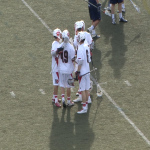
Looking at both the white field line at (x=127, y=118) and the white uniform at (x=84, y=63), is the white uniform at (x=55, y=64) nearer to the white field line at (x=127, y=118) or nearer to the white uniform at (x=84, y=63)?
the white uniform at (x=84, y=63)

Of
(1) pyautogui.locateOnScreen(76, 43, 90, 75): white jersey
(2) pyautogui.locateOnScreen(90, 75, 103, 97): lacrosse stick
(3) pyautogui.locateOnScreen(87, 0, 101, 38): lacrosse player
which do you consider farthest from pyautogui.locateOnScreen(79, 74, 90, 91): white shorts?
(3) pyautogui.locateOnScreen(87, 0, 101, 38): lacrosse player

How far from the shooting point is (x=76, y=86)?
12.6 m

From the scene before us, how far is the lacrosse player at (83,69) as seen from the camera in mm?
11227

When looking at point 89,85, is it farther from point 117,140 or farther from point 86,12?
point 86,12

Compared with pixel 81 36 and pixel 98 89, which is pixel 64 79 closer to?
pixel 98 89

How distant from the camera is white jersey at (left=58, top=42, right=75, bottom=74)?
37.3ft

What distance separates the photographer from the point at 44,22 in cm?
1506

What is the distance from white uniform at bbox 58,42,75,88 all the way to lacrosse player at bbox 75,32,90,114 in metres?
0.22

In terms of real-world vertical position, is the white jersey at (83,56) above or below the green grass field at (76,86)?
above

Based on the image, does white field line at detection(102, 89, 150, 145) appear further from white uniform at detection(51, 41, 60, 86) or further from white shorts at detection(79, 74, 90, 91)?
white uniform at detection(51, 41, 60, 86)

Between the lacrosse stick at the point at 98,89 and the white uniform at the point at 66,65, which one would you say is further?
the lacrosse stick at the point at 98,89

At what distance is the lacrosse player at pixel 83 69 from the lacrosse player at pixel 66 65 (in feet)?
0.75

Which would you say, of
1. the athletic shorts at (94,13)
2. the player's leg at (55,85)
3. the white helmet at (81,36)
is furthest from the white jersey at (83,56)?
the athletic shorts at (94,13)

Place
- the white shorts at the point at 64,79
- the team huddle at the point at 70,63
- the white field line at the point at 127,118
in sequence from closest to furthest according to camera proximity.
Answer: the white field line at the point at 127,118, the team huddle at the point at 70,63, the white shorts at the point at 64,79
